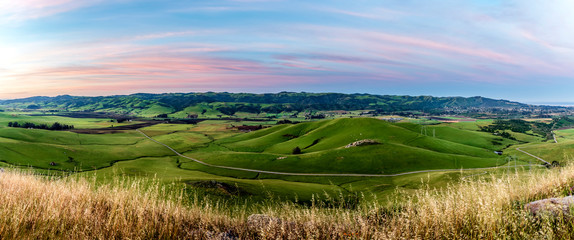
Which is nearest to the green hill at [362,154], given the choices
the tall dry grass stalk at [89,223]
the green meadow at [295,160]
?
the green meadow at [295,160]

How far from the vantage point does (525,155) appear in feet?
443

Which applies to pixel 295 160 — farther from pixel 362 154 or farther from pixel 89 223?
pixel 89 223

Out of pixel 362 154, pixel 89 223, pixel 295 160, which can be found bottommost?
pixel 295 160

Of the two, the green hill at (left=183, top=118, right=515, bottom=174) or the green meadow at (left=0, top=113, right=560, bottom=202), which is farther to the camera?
the green hill at (left=183, top=118, right=515, bottom=174)

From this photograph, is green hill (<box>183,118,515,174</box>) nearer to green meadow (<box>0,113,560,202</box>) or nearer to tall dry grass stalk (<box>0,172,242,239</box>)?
green meadow (<box>0,113,560,202</box>)

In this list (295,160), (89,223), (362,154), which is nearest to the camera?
(89,223)

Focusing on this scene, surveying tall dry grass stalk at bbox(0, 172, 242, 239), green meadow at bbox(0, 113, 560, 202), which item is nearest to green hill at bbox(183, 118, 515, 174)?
green meadow at bbox(0, 113, 560, 202)

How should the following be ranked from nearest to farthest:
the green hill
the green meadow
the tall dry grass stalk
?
1. the tall dry grass stalk
2. the green meadow
3. the green hill

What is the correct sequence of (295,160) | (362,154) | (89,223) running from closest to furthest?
(89,223) → (362,154) → (295,160)

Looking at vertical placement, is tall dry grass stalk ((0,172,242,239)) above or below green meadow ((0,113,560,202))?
above

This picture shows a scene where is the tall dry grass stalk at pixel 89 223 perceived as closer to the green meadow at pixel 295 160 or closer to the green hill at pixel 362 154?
the green meadow at pixel 295 160

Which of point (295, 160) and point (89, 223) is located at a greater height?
point (89, 223)

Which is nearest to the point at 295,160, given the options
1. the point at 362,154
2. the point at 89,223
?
the point at 362,154

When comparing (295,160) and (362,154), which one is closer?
(362,154)
